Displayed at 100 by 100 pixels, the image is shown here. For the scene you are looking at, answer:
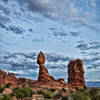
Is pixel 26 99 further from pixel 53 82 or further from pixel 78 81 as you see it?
pixel 78 81

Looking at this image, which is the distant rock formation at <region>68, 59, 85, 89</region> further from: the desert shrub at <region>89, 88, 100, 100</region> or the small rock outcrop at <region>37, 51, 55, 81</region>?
the desert shrub at <region>89, 88, 100, 100</region>

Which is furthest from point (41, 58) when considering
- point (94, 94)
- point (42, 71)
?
point (94, 94)

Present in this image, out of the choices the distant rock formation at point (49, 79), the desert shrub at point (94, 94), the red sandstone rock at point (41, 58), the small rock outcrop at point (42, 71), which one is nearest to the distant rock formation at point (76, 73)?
the distant rock formation at point (49, 79)

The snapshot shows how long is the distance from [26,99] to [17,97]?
157 cm

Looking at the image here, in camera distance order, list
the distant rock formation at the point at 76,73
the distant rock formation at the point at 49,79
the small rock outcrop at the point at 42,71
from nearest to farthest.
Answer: the distant rock formation at the point at 49,79, the small rock outcrop at the point at 42,71, the distant rock formation at the point at 76,73

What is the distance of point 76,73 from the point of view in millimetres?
60750

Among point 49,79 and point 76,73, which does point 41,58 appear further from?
point 76,73

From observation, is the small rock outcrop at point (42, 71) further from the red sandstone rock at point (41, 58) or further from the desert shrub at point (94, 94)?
the desert shrub at point (94, 94)

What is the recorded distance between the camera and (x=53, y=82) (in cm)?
5172

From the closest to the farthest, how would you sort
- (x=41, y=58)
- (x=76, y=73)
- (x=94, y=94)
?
(x=94, y=94) < (x=41, y=58) < (x=76, y=73)

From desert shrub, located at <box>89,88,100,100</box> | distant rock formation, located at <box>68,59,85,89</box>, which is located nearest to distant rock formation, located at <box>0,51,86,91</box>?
distant rock formation, located at <box>68,59,85,89</box>

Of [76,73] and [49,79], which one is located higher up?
[76,73]

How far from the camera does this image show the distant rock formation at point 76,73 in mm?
59281

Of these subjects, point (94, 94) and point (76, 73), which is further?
point (76, 73)
